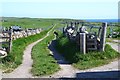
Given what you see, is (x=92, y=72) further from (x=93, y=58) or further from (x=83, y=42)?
(x=83, y=42)

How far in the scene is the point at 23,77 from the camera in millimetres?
17078

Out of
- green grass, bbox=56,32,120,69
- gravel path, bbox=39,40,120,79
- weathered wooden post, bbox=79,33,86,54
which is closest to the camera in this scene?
gravel path, bbox=39,40,120,79

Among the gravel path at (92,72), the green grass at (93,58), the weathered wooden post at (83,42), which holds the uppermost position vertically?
the weathered wooden post at (83,42)

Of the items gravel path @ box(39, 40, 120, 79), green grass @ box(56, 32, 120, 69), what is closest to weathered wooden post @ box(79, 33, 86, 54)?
green grass @ box(56, 32, 120, 69)

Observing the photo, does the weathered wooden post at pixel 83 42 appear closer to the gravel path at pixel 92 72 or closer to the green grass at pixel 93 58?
the green grass at pixel 93 58

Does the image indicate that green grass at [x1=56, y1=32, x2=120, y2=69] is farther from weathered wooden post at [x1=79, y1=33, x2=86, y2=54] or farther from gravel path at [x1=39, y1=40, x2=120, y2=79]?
gravel path at [x1=39, y1=40, x2=120, y2=79]

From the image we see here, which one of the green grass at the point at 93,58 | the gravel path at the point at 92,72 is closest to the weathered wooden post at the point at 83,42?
the green grass at the point at 93,58

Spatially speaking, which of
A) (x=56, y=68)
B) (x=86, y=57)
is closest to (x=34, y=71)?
(x=56, y=68)

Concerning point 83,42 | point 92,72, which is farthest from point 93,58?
point 92,72

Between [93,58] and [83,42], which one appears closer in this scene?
[93,58]

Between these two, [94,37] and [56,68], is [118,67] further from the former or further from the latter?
[94,37]

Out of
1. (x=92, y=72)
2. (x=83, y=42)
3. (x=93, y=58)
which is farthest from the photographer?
(x=83, y=42)

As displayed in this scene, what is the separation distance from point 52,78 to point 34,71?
2.10 metres

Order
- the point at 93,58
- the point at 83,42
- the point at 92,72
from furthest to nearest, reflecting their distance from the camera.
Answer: the point at 83,42 < the point at 93,58 < the point at 92,72
